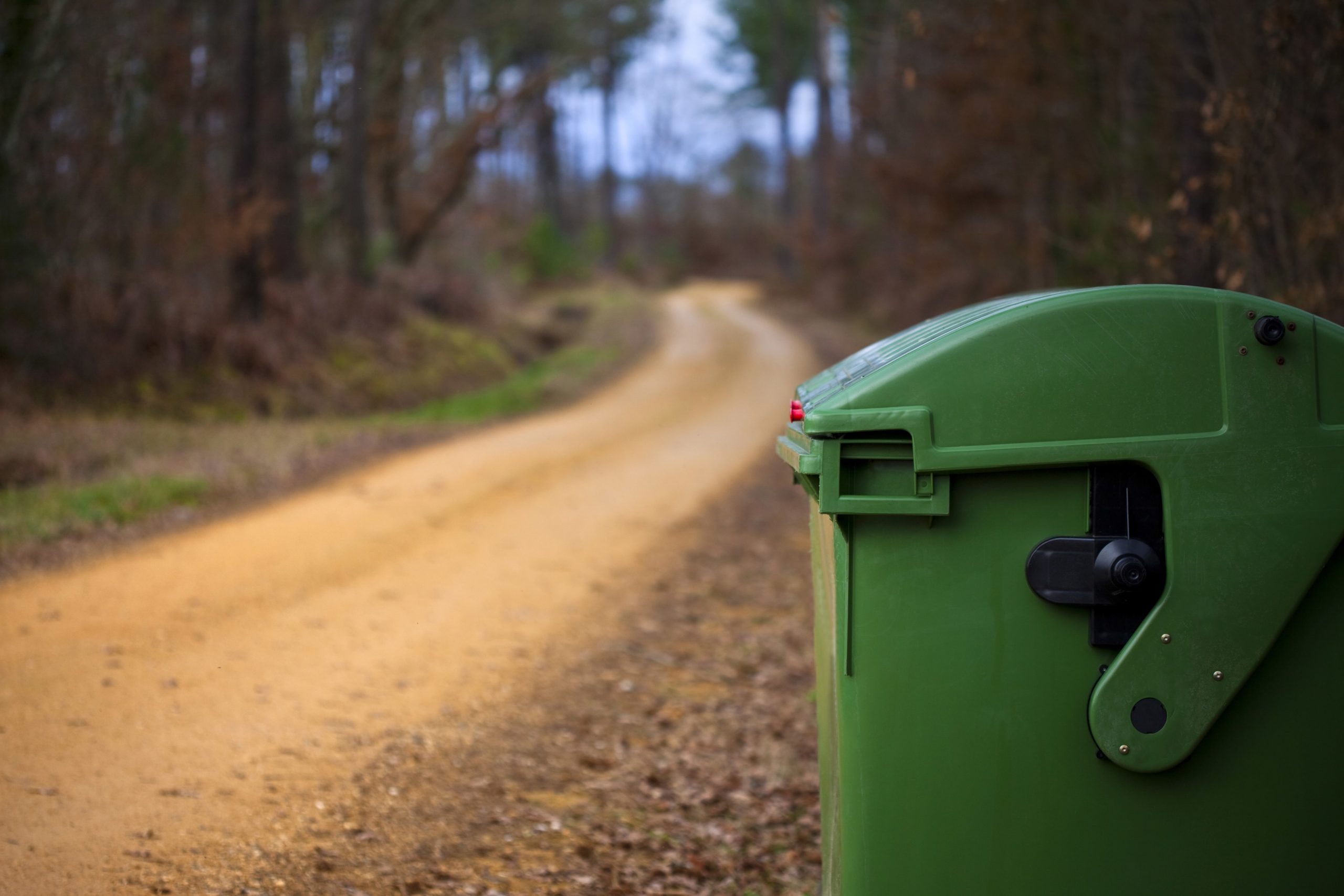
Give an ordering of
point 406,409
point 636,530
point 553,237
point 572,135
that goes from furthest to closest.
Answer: point 572,135, point 553,237, point 406,409, point 636,530

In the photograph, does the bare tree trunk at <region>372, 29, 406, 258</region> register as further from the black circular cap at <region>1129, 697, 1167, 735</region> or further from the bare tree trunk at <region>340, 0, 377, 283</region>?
the black circular cap at <region>1129, 697, 1167, 735</region>

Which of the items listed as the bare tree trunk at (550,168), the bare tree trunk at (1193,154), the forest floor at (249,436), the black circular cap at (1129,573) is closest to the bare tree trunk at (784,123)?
the bare tree trunk at (550,168)

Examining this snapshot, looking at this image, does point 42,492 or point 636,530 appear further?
point 636,530

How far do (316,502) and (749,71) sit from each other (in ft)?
149

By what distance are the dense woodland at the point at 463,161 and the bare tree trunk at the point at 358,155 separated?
0.16 feet

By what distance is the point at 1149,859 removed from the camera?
266 centimetres

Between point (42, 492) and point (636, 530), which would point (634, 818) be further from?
point (42, 492)

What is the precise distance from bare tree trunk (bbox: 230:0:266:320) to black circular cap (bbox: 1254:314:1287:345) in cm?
1600

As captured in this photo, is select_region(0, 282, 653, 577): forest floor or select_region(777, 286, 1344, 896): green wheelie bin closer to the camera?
select_region(777, 286, 1344, 896): green wheelie bin

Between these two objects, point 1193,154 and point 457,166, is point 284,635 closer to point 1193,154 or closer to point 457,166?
point 1193,154

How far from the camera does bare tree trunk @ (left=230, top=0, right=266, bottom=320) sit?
16.4 metres

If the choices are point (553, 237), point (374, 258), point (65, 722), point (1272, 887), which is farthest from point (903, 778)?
point (553, 237)

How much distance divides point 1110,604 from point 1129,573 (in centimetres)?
9

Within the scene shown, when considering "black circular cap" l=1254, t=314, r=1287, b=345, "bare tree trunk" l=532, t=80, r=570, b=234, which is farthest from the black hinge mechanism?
"bare tree trunk" l=532, t=80, r=570, b=234
